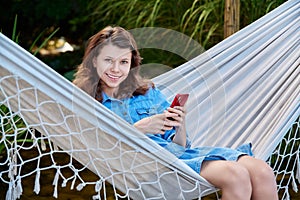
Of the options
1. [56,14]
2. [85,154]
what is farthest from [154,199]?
[56,14]

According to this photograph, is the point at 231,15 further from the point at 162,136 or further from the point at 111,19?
the point at 111,19

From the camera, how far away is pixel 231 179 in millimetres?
1893

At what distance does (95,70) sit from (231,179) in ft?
1.74

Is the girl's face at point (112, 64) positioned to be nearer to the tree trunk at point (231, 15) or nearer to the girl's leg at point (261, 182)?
the girl's leg at point (261, 182)

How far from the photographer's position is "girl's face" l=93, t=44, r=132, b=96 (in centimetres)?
200

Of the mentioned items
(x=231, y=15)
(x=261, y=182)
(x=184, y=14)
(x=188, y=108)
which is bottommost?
(x=261, y=182)

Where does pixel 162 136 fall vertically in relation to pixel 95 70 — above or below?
below

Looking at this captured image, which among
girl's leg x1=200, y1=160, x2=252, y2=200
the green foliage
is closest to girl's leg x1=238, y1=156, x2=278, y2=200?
girl's leg x1=200, y1=160, x2=252, y2=200

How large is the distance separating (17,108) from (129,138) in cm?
35

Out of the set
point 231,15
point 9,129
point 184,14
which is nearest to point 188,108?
point 9,129

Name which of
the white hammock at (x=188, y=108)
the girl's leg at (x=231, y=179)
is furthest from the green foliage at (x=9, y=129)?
the girl's leg at (x=231, y=179)

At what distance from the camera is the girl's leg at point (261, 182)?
194cm

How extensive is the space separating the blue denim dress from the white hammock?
10 centimetres

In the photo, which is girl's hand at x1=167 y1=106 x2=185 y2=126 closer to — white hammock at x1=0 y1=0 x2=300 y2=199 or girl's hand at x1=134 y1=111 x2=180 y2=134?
girl's hand at x1=134 y1=111 x2=180 y2=134
